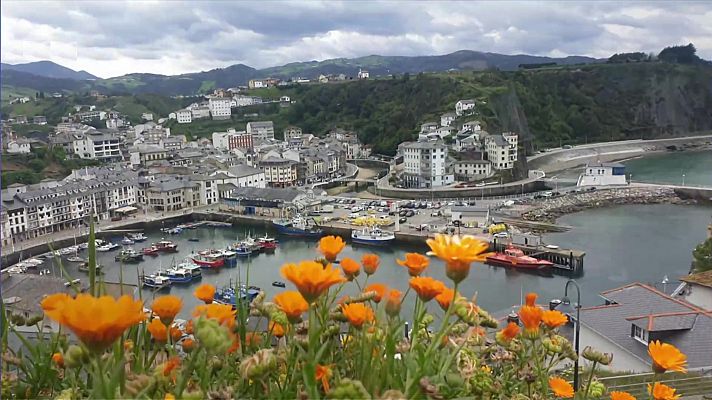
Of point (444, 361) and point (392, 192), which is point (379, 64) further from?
point (444, 361)

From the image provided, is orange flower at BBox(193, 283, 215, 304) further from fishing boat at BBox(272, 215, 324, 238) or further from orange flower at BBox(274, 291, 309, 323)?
fishing boat at BBox(272, 215, 324, 238)

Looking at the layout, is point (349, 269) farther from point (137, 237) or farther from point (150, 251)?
point (137, 237)

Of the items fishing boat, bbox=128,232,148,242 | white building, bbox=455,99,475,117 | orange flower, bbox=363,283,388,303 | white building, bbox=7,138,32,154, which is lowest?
fishing boat, bbox=128,232,148,242

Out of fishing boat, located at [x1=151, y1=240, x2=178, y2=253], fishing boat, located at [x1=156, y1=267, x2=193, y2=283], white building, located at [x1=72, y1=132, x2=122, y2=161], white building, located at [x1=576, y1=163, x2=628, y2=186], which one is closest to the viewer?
fishing boat, located at [x1=156, y1=267, x2=193, y2=283]

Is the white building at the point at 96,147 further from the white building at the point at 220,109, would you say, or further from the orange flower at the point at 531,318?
the orange flower at the point at 531,318

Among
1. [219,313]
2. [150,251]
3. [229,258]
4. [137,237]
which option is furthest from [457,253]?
[137,237]

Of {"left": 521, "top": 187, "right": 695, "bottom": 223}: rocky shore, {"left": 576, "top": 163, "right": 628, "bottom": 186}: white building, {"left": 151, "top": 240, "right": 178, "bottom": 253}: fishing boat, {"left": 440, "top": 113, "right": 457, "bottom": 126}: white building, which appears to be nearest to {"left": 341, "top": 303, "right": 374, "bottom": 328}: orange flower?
{"left": 151, "top": 240, "right": 178, "bottom": 253}: fishing boat

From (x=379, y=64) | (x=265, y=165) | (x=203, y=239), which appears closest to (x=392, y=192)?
(x=265, y=165)

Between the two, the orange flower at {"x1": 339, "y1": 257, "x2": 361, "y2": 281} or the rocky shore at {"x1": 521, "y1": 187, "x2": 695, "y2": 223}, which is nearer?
the orange flower at {"x1": 339, "y1": 257, "x2": 361, "y2": 281}
